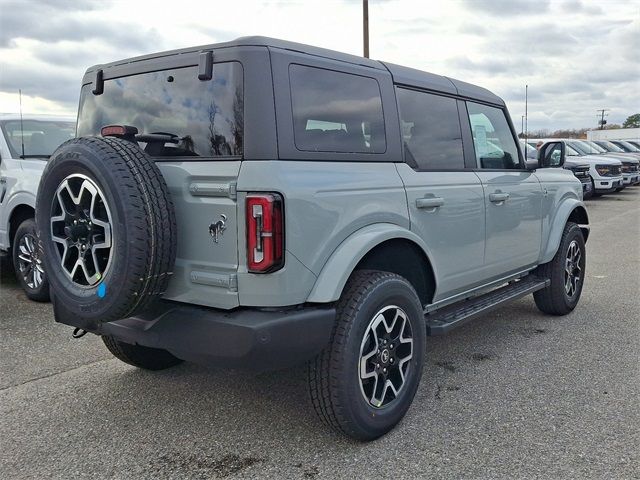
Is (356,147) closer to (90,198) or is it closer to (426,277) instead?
(426,277)

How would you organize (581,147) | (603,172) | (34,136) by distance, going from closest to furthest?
(34,136)
(603,172)
(581,147)

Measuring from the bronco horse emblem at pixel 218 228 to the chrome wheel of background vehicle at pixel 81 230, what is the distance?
1.47ft

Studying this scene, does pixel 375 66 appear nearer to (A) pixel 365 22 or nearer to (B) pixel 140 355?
(B) pixel 140 355

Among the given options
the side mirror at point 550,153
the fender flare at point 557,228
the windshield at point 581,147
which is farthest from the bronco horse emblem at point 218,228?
the windshield at point 581,147

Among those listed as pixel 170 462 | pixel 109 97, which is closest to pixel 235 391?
pixel 170 462

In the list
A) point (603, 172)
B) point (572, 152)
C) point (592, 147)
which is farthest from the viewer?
point (592, 147)

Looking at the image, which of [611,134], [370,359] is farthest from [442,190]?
[611,134]

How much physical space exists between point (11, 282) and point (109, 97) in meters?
4.31

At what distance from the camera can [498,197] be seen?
4.18 metres

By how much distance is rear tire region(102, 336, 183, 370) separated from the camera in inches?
149

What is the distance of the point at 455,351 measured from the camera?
442 centimetres

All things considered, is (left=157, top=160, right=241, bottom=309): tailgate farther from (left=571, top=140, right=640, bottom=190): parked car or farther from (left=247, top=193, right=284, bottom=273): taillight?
(left=571, top=140, right=640, bottom=190): parked car

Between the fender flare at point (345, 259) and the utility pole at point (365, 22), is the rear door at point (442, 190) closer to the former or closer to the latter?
the fender flare at point (345, 259)

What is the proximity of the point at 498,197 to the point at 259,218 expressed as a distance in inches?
87.3
